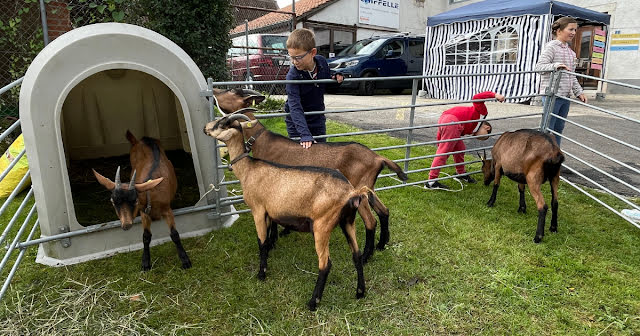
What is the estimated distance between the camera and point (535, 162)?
397cm

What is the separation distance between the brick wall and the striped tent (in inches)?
451

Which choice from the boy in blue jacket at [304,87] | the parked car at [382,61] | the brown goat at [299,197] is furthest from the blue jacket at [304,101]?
the parked car at [382,61]

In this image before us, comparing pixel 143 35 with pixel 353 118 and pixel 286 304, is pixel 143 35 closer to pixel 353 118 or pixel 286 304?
pixel 286 304

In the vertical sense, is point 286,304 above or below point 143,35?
below

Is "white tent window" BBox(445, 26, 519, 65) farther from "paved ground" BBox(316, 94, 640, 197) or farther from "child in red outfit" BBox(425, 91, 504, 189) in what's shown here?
"child in red outfit" BBox(425, 91, 504, 189)

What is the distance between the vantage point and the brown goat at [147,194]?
2963 mm

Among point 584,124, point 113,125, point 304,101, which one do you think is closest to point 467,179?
point 304,101

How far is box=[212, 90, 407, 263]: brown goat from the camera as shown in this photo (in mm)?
3469

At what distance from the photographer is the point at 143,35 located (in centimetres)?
340

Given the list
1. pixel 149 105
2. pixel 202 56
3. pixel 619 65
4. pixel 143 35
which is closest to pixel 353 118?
pixel 202 56

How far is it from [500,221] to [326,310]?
2.52m

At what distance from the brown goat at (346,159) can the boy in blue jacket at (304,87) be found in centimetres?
13

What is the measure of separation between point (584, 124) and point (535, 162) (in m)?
6.84

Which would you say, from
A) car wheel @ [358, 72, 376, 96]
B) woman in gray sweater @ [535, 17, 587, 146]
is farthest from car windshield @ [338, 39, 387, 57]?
woman in gray sweater @ [535, 17, 587, 146]
